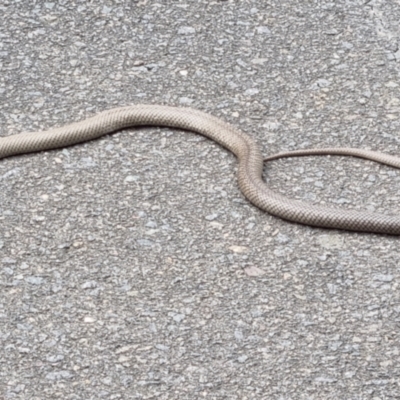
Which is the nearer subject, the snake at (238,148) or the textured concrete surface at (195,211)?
the textured concrete surface at (195,211)

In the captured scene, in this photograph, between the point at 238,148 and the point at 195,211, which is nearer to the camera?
the point at 195,211

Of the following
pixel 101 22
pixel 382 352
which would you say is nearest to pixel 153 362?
pixel 382 352

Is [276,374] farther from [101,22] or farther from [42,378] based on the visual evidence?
[101,22]

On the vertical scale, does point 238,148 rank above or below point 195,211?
above

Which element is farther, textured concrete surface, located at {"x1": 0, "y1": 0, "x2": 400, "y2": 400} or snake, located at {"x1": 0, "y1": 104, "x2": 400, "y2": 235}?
snake, located at {"x1": 0, "y1": 104, "x2": 400, "y2": 235}
